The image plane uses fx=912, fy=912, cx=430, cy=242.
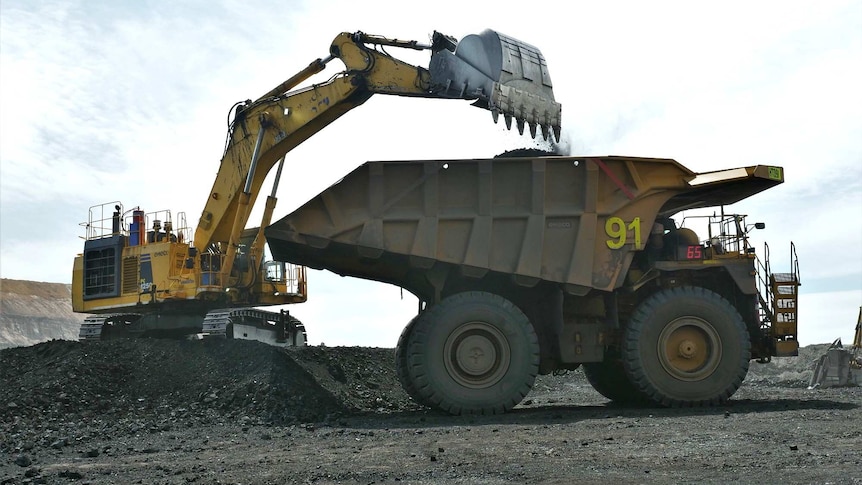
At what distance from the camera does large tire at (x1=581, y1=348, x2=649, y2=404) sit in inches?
555

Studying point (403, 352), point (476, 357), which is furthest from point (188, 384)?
point (476, 357)

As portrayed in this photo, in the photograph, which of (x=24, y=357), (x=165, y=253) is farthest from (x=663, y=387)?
(x=24, y=357)

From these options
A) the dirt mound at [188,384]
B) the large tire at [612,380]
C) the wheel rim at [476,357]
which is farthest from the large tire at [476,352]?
the large tire at [612,380]

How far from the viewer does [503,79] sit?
47.3 feet

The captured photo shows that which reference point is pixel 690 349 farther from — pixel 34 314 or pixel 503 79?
pixel 34 314

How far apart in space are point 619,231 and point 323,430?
505 cm

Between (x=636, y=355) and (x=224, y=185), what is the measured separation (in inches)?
365

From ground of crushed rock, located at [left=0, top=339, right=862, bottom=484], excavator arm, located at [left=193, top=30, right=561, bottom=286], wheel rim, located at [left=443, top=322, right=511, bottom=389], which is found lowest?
ground of crushed rock, located at [left=0, top=339, right=862, bottom=484]

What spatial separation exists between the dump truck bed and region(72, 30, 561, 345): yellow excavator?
1.85 meters

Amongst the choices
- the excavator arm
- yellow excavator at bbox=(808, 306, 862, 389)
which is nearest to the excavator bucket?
the excavator arm

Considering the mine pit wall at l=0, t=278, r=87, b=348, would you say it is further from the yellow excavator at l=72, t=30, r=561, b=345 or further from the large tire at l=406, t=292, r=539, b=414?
the large tire at l=406, t=292, r=539, b=414

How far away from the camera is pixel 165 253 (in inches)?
755

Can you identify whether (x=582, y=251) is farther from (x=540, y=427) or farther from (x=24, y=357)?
(x=24, y=357)

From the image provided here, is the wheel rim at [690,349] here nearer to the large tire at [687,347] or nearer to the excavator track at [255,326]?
the large tire at [687,347]
